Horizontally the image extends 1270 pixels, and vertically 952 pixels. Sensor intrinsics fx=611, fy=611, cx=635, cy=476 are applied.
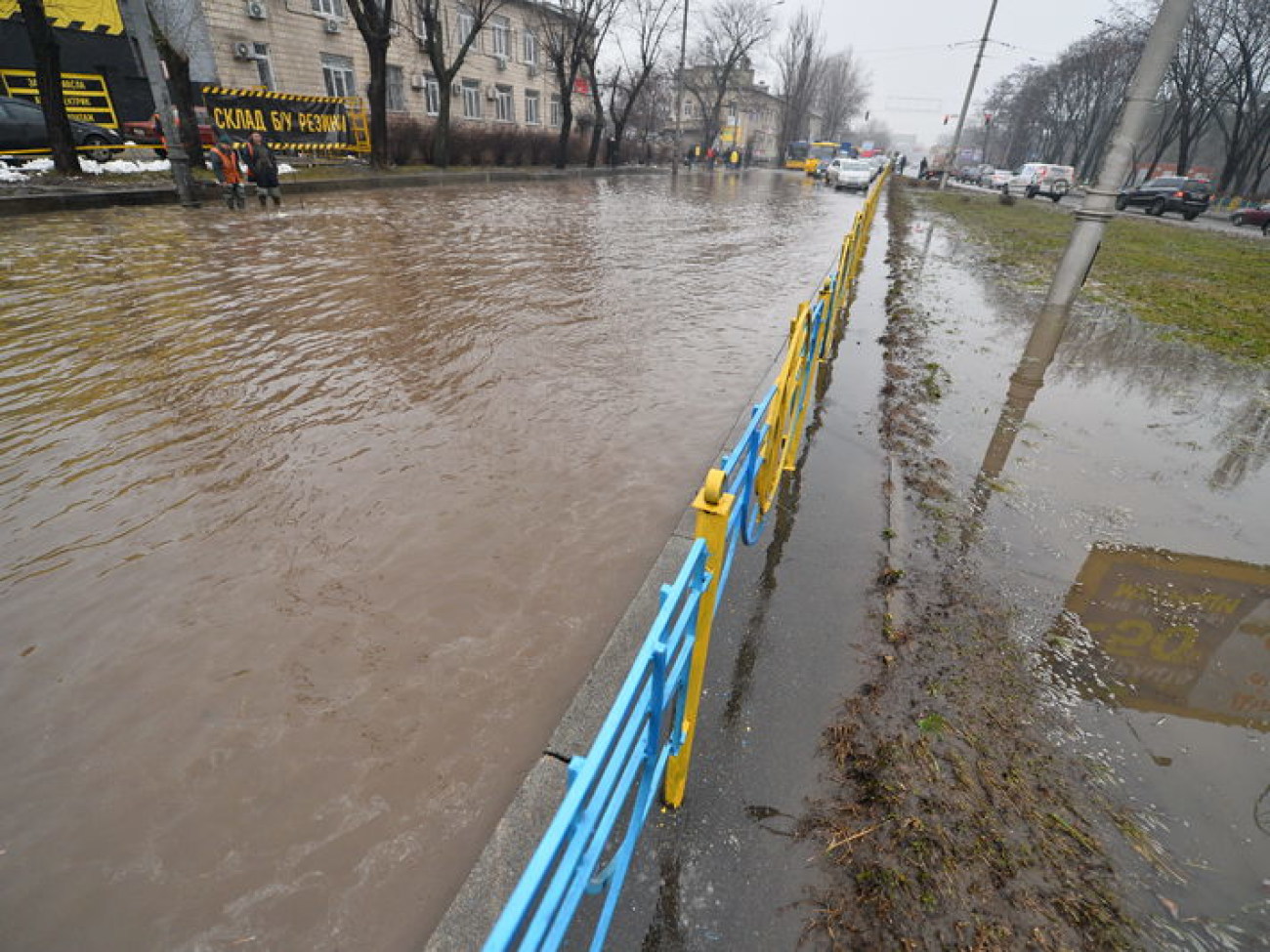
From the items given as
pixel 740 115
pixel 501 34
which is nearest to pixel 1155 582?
pixel 501 34

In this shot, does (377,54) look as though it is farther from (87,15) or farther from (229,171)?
(87,15)

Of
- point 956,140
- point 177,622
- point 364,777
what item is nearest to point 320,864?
point 364,777

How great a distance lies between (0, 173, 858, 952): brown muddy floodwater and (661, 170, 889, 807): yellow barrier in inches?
26.4

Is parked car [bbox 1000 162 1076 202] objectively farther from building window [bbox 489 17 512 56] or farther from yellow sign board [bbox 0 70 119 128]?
yellow sign board [bbox 0 70 119 128]

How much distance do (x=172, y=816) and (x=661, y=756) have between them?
1.82 m

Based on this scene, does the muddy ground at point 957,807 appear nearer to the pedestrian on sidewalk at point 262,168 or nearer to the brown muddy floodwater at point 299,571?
the brown muddy floodwater at point 299,571

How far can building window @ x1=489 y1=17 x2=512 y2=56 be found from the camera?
121ft

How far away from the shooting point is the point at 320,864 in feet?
6.87

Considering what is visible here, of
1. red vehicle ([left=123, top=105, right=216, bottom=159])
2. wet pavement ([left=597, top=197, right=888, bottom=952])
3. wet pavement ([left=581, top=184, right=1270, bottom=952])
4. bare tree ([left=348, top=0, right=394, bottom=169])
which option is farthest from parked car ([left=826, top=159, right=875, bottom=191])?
wet pavement ([left=597, top=197, right=888, bottom=952])

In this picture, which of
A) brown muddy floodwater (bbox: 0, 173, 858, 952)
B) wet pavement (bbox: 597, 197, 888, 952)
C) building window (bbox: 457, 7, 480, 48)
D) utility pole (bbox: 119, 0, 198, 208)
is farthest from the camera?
building window (bbox: 457, 7, 480, 48)

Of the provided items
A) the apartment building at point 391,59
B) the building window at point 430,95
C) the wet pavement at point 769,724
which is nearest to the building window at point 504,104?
the apartment building at point 391,59

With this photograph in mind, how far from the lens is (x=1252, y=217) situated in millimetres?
26812

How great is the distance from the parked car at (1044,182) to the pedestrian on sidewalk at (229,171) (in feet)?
125

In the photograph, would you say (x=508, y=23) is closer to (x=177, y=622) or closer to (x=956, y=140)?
(x=956, y=140)
